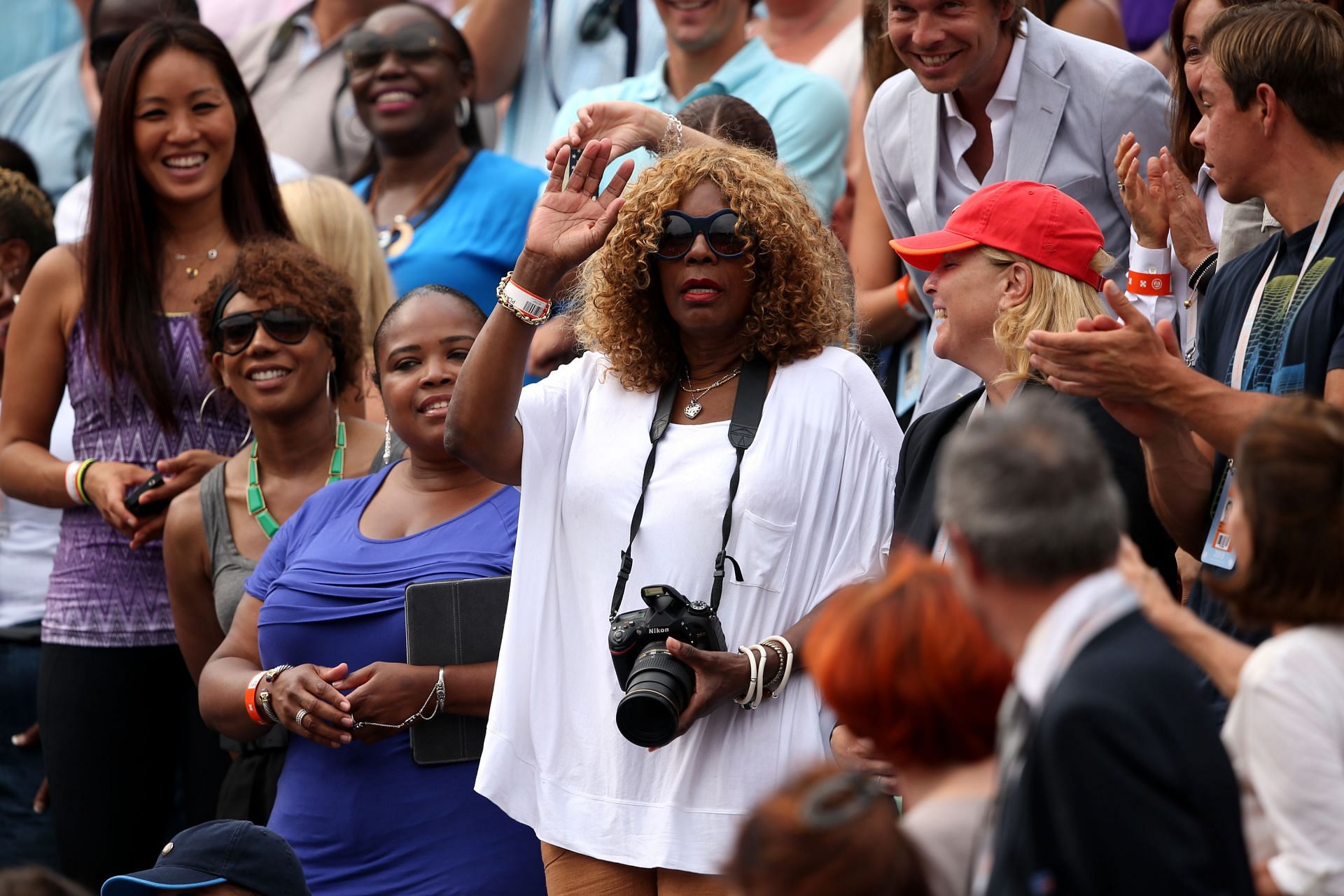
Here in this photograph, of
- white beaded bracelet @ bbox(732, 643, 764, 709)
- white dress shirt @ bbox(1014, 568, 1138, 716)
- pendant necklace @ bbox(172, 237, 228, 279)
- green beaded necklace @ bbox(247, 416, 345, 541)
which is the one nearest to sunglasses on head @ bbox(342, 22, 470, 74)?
pendant necklace @ bbox(172, 237, 228, 279)

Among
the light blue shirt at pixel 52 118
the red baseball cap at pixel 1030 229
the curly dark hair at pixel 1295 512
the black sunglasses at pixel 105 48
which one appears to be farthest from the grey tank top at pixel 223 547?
the light blue shirt at pixel 52 118

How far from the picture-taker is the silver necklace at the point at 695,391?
138 inches

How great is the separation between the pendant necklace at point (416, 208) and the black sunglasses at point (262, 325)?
3.65 feet

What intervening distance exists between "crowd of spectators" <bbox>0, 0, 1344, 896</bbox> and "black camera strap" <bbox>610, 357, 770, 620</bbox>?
0.01 metres

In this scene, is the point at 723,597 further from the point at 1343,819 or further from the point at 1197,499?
the point at 1343,819

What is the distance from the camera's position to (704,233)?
3.53 metres

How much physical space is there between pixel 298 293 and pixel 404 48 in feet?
5.63

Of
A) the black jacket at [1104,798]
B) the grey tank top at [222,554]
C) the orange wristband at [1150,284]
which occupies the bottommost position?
the grey tank top at [222,554]

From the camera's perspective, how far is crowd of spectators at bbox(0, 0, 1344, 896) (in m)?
1.93

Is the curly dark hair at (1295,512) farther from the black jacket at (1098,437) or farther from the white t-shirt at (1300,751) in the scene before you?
the black jacket at (1098,437)

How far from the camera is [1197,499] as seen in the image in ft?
10.2

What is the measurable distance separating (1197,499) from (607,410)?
1240 millimetres

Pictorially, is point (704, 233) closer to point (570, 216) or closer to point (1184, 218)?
point (570, 216)

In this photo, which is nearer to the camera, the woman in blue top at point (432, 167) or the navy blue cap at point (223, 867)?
the navy blue cap at point (223, 867)
